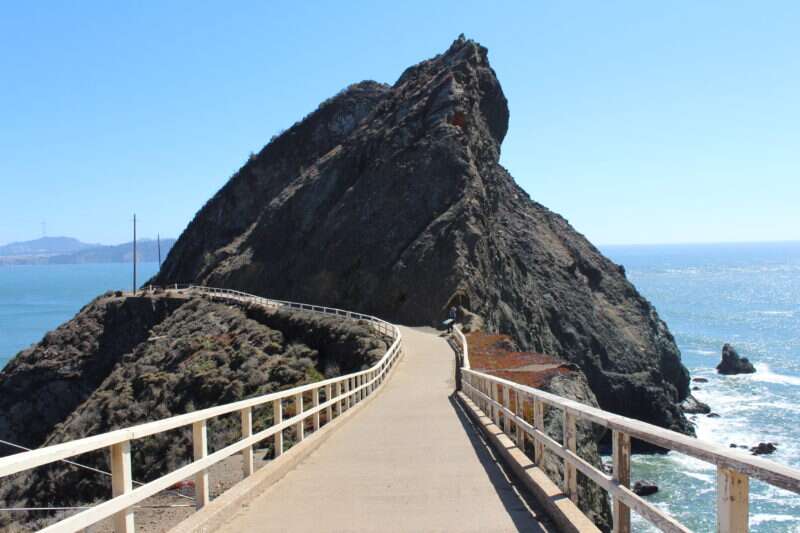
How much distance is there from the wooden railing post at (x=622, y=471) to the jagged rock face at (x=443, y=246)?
43.1m

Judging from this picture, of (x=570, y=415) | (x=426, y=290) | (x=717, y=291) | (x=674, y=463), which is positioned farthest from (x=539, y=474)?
(x=717, y=291)

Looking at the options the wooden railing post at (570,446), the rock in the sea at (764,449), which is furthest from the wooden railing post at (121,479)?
the rock in the sea at (764,449)

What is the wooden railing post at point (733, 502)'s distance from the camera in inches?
141

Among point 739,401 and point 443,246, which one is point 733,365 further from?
point 443,246

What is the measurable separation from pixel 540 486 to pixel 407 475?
89.6 inches

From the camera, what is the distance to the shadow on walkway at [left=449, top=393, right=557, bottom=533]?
6.84 meters

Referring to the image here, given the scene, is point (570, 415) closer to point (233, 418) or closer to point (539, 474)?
point (539, 474)

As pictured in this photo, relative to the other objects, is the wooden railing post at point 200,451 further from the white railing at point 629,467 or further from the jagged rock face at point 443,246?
the jagged rock face at point 443,246

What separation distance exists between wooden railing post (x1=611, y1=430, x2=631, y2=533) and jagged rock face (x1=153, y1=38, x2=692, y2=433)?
141ft

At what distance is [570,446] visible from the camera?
686 centimetres

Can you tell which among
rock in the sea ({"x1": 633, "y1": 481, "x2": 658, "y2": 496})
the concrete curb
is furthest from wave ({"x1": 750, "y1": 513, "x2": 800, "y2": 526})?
the concrete curb

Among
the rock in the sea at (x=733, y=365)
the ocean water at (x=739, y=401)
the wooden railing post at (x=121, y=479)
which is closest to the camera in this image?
the wooden railing post at (x=121, y=479)

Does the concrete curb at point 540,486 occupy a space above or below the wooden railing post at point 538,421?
below

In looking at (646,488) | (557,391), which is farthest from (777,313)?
(557,391)
